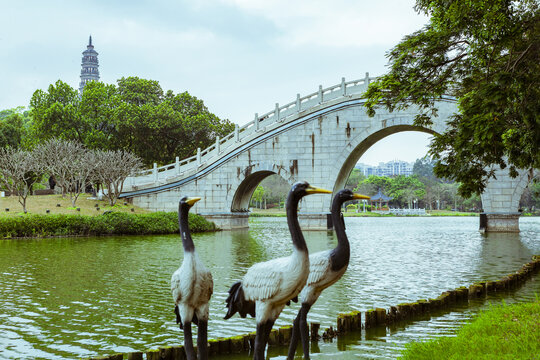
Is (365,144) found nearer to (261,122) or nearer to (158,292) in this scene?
(261,122)

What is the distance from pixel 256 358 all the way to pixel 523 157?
7.09 meters

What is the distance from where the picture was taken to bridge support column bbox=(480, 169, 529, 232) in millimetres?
23031

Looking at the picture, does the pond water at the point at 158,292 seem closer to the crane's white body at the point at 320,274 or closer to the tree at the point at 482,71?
the crane's white body at the point at 320,274

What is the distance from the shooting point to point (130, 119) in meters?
33.5

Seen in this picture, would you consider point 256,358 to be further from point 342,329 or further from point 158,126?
point 158,126

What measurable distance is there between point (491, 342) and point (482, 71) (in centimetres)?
630

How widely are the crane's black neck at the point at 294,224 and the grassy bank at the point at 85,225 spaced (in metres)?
19.1

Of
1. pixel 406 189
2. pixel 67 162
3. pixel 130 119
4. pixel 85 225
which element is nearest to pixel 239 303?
pixel 85 225

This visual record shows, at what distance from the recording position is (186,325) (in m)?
4.40

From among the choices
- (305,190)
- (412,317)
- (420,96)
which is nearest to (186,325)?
(305,190)

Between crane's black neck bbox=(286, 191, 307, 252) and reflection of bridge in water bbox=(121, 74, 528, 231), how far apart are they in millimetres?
21527

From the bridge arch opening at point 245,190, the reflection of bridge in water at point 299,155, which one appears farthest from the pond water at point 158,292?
the bridge arch opening at point 245,190

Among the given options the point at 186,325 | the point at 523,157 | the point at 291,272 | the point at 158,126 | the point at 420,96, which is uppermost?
the point at 158,126

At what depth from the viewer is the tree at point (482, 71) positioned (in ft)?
25.4
